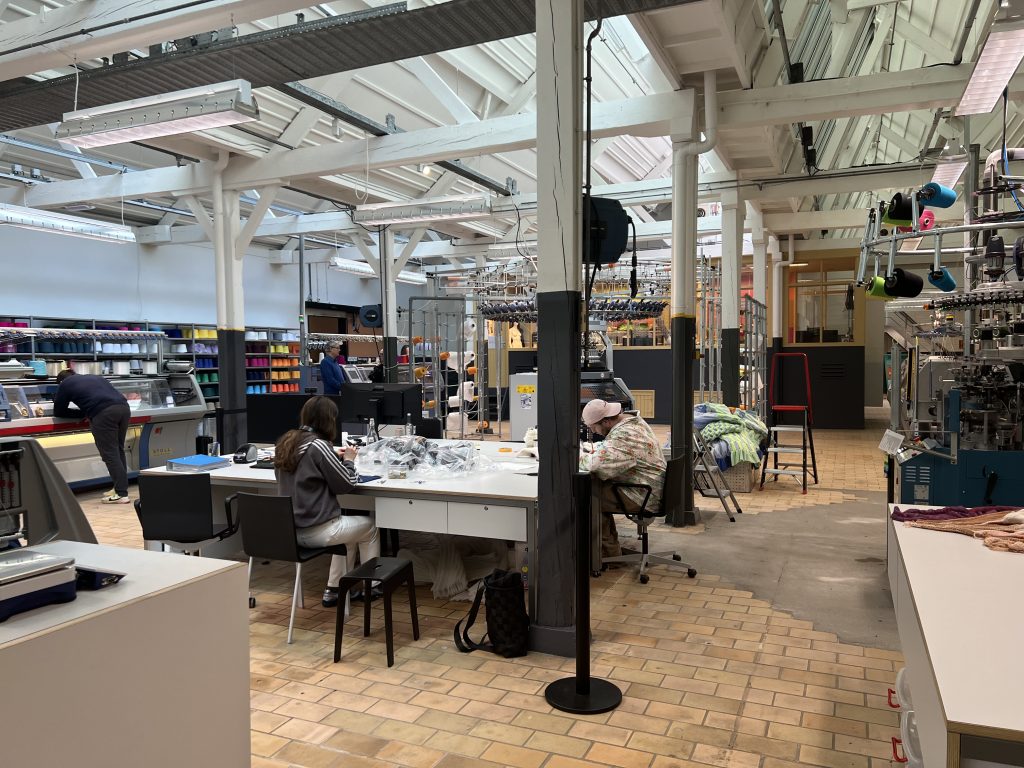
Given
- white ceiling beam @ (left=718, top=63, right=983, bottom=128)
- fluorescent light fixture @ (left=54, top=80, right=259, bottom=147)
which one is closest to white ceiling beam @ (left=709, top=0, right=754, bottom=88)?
white ceiling beam @ (left=718, top=63, right=983, bottom=128)

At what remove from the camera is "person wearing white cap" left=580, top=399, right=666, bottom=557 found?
4.94m

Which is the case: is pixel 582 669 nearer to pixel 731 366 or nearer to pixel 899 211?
pixel 899 211

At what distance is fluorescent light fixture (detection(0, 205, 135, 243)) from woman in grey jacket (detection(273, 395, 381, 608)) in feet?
21.6

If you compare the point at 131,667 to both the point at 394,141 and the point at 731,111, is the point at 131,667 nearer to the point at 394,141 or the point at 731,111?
the point at 731,111

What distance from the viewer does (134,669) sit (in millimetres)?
1814

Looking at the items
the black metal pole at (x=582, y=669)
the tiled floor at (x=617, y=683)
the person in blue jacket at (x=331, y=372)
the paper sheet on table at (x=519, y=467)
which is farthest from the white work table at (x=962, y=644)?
the person in blue jacket at (x=331, y=372)

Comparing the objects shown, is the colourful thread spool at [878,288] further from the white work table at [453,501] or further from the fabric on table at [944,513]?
the white work table at [453,501]

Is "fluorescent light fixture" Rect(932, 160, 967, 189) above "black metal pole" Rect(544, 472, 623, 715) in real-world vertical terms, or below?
above

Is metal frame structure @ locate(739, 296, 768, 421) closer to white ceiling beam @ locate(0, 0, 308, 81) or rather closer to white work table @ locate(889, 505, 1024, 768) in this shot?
white ceiling beam @ locate(0, 0, 308, 81)

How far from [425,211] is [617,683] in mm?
8432

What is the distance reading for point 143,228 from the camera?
1473 cm

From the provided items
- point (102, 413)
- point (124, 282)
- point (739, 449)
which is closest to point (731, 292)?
point (739, 449)

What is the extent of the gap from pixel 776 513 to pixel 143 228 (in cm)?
1332

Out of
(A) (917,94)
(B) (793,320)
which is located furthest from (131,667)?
(B) (793,320)
